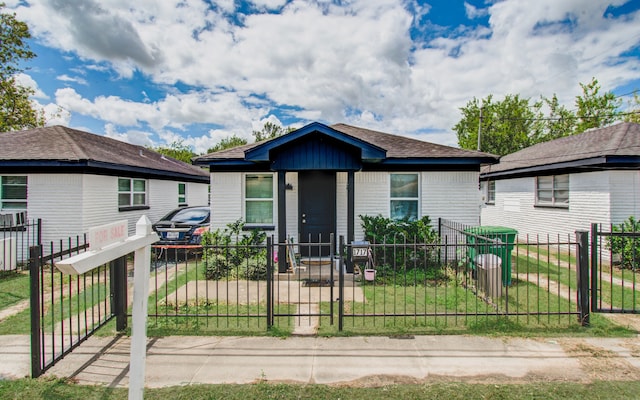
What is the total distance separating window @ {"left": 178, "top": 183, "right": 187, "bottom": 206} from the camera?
1677 centimetres

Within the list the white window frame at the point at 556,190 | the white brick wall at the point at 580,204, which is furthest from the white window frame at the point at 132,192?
the white window frame at the point at 556,190

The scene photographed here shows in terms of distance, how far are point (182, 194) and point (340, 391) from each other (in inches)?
627

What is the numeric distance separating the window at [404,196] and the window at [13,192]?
11656mm

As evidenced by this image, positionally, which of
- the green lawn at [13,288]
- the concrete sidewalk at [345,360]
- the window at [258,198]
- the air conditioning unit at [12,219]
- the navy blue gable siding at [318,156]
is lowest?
the concrete sidewalk at [345,360]

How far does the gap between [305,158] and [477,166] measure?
5430 mm

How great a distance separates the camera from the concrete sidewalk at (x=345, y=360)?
3621 millimetres

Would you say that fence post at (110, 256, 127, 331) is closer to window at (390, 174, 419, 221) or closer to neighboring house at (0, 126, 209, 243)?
neighboring house at (0, 126, 209, 243)

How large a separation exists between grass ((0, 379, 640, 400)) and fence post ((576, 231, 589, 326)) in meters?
1.59

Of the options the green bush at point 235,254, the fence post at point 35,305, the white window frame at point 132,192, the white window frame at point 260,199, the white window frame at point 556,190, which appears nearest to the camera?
the fence post at point 35,305

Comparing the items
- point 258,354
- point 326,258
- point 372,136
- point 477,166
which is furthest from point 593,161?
point 258,354

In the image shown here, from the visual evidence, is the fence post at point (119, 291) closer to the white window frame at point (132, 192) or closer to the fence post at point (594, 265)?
the fence post at point (594, 265)

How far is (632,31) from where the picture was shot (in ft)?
51.2

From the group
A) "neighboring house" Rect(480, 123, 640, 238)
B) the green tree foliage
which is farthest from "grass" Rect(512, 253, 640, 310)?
the green tree foliage

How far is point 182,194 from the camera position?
17.1 m
